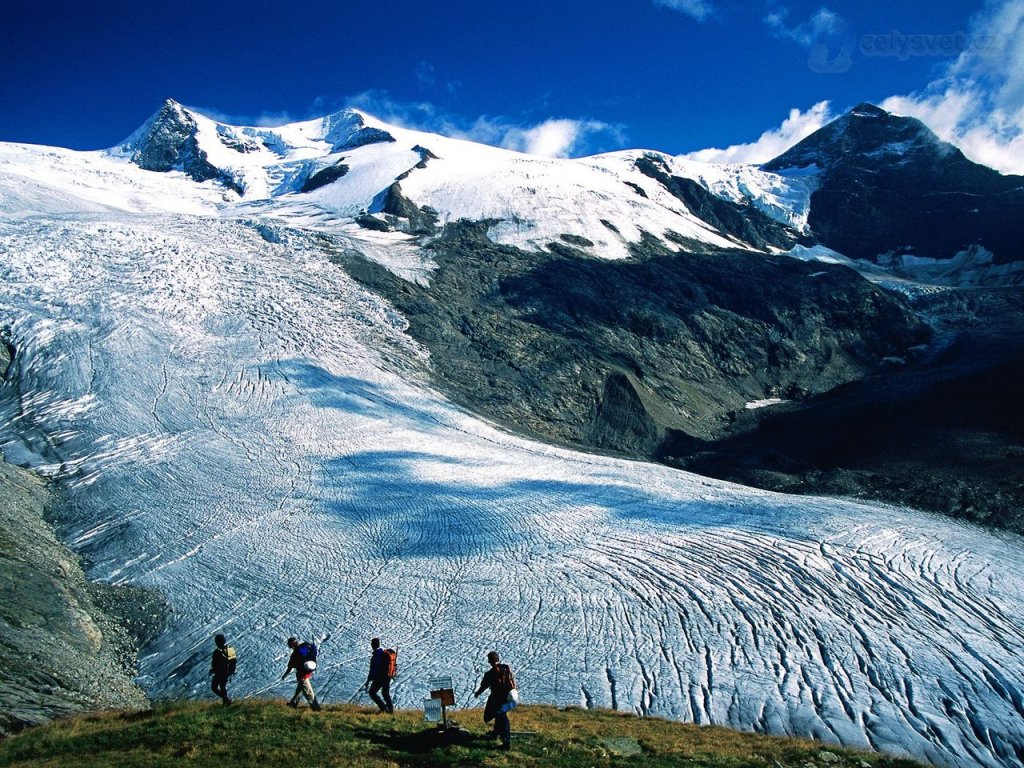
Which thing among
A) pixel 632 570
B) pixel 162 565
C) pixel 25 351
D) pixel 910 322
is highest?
pixel 910 322

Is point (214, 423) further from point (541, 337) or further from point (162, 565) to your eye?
point (541, 337)

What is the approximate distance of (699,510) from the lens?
29.7 metres

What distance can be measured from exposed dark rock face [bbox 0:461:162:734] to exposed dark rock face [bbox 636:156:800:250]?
103 m

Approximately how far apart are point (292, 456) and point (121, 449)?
26.1 feet

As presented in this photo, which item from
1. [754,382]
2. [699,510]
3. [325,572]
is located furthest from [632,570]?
[754,382]

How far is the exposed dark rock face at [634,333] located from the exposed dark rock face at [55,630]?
85.6 ft

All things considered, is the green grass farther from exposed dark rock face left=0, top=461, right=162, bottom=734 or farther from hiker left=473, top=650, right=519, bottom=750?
exposed dark rock face left=0, top=461, right=162, bottom=734

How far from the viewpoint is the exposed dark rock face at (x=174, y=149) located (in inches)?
5069

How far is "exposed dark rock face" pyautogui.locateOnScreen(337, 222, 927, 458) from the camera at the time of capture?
51.4m

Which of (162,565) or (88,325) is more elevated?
(88,325)

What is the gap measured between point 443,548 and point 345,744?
1494cm

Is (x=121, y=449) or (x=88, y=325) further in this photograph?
(x=88, y=325)

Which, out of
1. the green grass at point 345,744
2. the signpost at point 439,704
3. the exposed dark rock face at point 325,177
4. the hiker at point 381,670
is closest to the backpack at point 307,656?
the green grass at point 345,744

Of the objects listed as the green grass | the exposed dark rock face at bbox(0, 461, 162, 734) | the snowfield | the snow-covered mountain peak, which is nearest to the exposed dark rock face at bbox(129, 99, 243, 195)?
the snowfield
